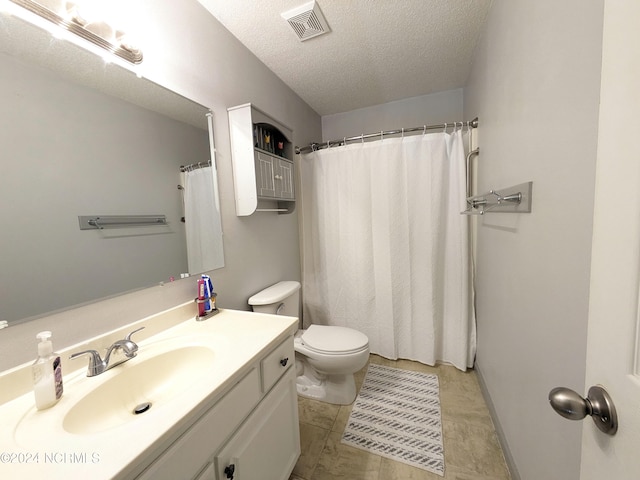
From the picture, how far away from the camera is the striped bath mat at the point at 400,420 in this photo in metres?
1.25

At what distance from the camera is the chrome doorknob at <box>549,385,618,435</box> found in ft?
1.16

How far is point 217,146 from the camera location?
131 centimetres

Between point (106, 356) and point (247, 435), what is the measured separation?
1.67ft

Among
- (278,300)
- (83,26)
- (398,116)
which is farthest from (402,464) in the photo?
(398,116)

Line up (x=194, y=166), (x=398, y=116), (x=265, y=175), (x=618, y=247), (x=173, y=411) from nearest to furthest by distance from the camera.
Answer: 1. (x=618, y=247)
2. (x=173, y=411)
3. (x=194, y=166)
4. (x=265, y=175)
5. (x=398, y=116)

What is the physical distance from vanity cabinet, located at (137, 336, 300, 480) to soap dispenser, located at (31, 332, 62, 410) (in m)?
0.36

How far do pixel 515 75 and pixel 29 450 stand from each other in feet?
5.95

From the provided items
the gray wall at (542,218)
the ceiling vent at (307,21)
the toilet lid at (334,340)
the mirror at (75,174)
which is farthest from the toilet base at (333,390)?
the ceiling vent at (307,21)

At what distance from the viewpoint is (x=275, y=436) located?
0.94 metres

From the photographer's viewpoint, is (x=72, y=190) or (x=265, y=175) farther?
(x=265, y=175)

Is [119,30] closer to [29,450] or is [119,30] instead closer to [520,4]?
[29,450]

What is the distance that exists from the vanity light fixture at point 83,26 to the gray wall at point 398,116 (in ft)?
6.23

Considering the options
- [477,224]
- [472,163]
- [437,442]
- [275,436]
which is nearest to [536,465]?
[437,442]

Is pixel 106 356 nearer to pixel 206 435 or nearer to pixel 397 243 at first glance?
pixel 206 435
